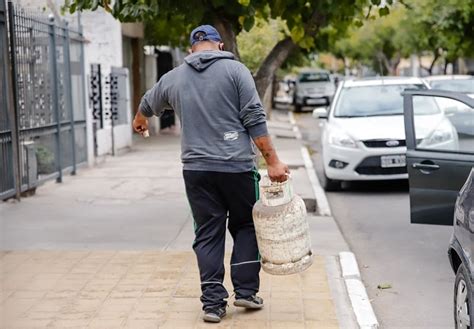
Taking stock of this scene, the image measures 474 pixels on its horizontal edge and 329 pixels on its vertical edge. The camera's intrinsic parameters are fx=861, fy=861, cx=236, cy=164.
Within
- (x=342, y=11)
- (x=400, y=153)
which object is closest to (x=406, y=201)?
(x=400, y=153)

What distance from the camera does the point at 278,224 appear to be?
18.4ft

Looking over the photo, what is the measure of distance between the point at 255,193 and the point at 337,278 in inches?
69.6

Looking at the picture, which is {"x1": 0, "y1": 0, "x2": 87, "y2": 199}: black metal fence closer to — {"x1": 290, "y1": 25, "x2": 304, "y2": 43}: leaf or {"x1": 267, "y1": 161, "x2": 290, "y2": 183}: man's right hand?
{"x1": 290, "y1": 25, "x2": 304, "y2": 43}: leaf

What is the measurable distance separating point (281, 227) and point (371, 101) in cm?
874

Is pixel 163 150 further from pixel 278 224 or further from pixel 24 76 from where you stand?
pixel 278 224

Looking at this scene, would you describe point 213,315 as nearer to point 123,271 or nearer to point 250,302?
point 250,302

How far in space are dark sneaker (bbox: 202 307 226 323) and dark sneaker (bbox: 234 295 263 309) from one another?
0.18 m

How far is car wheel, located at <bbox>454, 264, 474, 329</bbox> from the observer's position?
4.82 meters

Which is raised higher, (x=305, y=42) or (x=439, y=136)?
(x=305, y=42)

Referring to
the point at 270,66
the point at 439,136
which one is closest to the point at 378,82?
the point at 270,66

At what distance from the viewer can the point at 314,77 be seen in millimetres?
42094

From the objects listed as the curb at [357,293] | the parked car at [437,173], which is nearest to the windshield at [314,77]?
the parked car at [437,173]

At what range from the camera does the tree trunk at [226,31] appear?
9.53m

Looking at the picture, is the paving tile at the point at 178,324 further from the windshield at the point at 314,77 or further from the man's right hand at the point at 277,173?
the windshield at the point at 314,77
